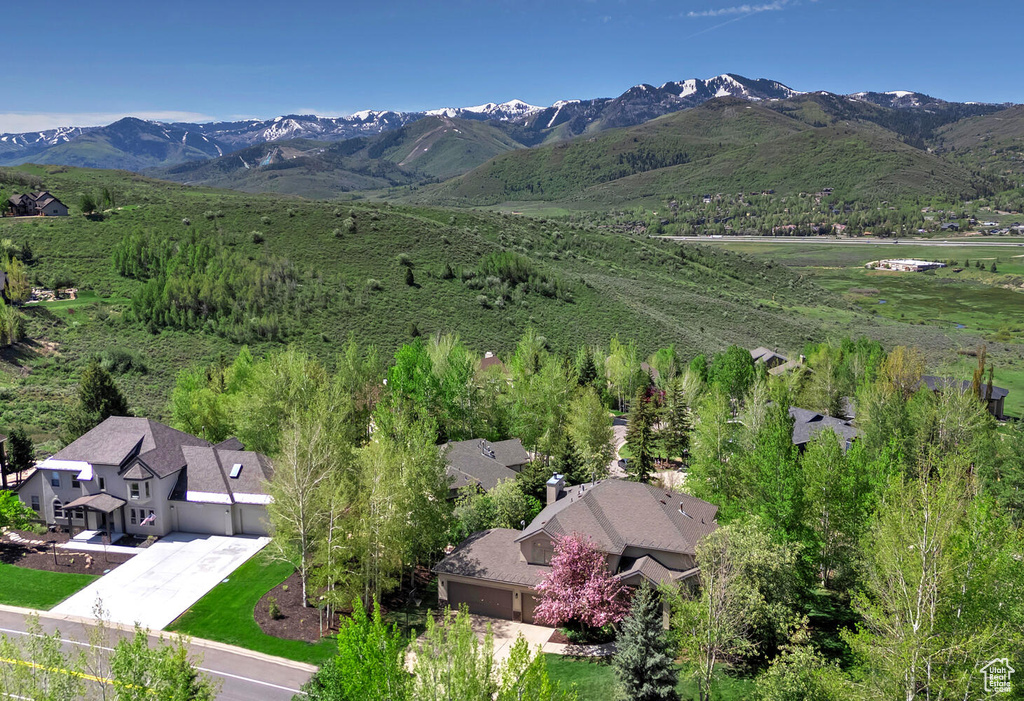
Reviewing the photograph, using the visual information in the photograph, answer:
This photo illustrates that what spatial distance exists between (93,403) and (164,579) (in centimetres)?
2065

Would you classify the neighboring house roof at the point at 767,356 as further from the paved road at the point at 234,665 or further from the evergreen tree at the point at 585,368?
the paved road at the point at 234,665

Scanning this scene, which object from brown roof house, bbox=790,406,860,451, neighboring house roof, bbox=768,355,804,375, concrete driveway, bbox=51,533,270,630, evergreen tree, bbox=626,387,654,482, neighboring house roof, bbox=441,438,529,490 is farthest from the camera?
neighboring house roof, bbox=768,355,804,375

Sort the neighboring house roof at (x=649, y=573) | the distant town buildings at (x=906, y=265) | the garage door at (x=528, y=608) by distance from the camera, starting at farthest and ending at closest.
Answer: the distant town buildings at (x=906, y=265) → the garage door at (x=528, y=608) → the neighboring house roof at (x=649, y=573)

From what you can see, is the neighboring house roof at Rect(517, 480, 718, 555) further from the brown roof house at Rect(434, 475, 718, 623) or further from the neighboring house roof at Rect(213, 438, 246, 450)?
the neighboring house roof at Rect(213, 438, 246, 450)

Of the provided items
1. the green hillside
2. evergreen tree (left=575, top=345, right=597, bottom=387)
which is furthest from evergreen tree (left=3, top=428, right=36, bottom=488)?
evergreen tree (left=575, top=345, right=597, bottom=387)

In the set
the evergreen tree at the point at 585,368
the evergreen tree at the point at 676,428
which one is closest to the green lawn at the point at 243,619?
the evergreen tree at the point at 676,428

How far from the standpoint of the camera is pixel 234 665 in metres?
26.6

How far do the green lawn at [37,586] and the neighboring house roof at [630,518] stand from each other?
23.2 metres

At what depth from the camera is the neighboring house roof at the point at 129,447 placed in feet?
130

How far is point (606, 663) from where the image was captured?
91.3 feet

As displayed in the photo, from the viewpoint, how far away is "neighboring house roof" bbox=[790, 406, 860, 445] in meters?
53.0

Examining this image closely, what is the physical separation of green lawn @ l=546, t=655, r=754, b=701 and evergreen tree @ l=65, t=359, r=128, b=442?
38.7 metres

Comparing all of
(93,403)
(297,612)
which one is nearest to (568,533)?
(297,612)

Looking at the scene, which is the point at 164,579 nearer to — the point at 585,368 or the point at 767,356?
the point at 585,368
